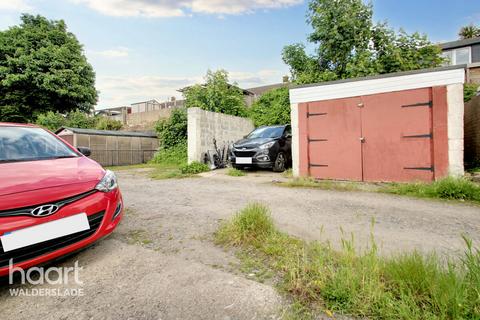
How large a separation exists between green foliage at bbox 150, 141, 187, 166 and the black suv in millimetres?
6261

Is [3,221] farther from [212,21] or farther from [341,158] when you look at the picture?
[212,21]

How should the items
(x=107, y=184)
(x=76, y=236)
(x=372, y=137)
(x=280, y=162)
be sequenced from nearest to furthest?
(x=76, y=236), (x=107, y=184), (x=372, y=137), (x=280, y=162)

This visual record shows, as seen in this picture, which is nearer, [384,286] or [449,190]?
[384,286]

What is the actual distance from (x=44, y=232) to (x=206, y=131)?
763cm

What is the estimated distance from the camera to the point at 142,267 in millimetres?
1902

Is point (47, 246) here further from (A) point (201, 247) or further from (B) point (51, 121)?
(B) point (51, 121)

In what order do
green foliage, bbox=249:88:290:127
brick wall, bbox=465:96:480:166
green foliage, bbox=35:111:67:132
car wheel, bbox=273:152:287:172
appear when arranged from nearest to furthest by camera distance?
brick wall, bbox=465:96:480:166, car wheel, bbox=273:152:287:172, green foliage, bbox=249:88:290:127, green foliage, bbox=35:111:67:132

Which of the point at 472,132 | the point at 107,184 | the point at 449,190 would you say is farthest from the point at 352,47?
the point at 107,184

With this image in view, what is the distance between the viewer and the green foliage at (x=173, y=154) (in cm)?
1334

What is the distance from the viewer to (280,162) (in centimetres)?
749

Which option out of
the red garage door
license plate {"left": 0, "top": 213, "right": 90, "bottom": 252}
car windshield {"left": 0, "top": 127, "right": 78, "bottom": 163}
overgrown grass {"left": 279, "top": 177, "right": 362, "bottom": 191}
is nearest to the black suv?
the red garage door

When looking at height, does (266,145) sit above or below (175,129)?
below

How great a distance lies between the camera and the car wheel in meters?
7.35

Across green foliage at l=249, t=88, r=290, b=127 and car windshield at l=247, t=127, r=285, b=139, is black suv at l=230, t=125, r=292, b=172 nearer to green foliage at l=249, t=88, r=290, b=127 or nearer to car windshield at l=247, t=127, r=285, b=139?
car windshield at l=247, t=127, r=285, b=139
